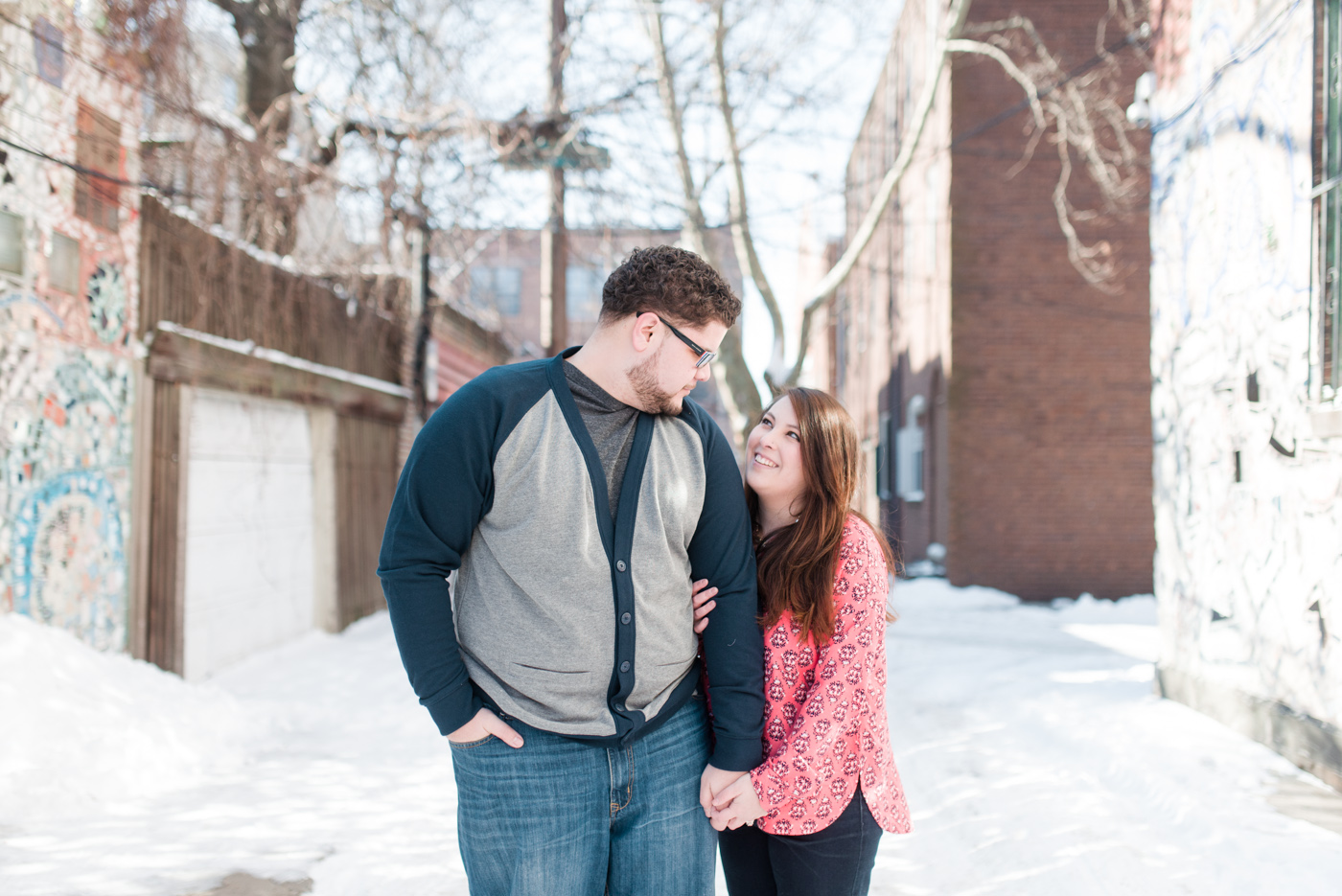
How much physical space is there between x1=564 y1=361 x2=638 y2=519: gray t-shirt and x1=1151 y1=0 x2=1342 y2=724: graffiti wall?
404 centimetres

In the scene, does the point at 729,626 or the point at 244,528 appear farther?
the point at 244,528

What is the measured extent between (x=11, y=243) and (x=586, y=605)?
16.4ft

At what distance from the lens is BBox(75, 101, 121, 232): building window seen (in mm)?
5703

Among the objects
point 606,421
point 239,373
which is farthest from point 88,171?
point 606,421

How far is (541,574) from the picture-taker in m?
1.92

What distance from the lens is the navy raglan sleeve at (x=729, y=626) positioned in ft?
6.79

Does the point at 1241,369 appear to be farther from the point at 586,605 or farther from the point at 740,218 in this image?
the point at 740,218

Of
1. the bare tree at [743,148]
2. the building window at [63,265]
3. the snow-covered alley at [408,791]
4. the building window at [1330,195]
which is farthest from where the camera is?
the bare tree at [743,148]

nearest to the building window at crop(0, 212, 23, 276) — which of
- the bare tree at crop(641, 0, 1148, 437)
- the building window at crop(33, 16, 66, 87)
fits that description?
the building window at crop(33, 16, 66, 87)

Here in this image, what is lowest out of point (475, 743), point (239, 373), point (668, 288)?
point (475, 743)

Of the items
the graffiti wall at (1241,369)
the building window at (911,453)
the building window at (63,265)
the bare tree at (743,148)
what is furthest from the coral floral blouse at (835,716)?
the building window at (911,453)

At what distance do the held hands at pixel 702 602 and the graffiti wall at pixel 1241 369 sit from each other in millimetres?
3819

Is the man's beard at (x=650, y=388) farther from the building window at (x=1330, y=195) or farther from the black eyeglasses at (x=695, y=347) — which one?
the building window at (x=1330, y=195)

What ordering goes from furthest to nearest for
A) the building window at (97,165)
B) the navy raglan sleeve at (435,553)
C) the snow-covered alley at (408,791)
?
the building window at (97,165)
the snow-covered alley at (408,791)
the navy raglan sleeve at (435,553)
